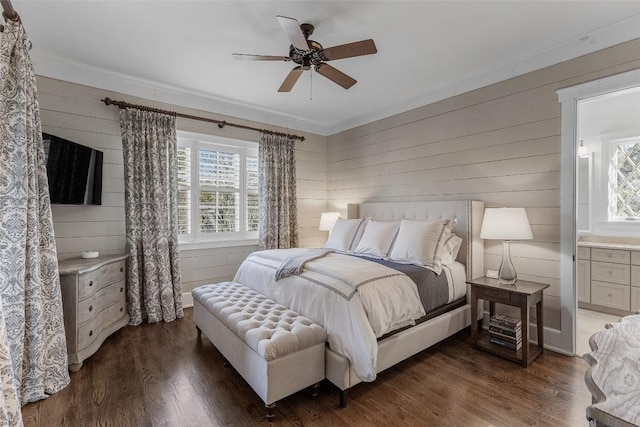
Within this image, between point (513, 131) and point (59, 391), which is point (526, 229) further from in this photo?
point (59, 391)

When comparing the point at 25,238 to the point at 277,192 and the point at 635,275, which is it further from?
the point at 635,275

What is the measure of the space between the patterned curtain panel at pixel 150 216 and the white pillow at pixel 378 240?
7.49ft

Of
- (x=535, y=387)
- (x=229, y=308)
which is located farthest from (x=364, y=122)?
(x=535, y=387)

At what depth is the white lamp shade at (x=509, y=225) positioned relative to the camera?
104 inches

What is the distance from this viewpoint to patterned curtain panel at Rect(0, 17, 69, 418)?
1.82 meters

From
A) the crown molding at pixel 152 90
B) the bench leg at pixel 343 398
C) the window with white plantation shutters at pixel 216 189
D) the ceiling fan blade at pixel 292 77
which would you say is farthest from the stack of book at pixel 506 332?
the crown molding at pixel 152 90

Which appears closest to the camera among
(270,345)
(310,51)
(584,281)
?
(270,345)

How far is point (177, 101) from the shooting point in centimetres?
381

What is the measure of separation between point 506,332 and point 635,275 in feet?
6.82

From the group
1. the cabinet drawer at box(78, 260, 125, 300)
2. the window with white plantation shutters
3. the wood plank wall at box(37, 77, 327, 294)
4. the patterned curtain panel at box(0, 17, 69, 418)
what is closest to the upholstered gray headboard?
the window with white plantation shutters

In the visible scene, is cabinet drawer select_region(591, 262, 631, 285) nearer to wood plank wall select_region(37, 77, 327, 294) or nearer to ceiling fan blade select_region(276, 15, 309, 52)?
ceiling fan blade select_region(276, 15, 309, 52)

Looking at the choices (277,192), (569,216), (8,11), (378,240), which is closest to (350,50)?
(378,240)

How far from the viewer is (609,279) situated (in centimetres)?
356

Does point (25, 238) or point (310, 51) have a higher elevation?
point (310, 51)
